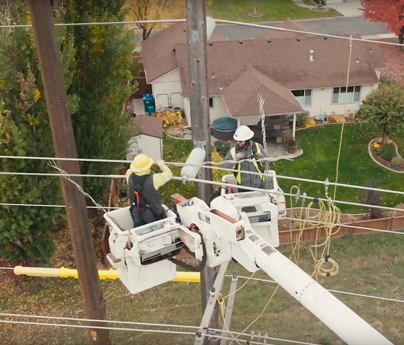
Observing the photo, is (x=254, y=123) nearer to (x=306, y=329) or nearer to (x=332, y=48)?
(x=332, y=48)

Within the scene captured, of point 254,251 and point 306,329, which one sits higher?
point 254,251

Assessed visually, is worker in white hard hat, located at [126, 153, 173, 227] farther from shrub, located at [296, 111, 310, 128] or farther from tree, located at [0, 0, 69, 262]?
shrub, located at [296, 111, 310, 128]

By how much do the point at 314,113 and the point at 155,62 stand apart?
356 inches

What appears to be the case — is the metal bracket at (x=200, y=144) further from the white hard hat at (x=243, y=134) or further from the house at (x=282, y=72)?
the house at (x=282, y=72)

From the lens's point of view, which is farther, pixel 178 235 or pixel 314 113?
pixel 314 113

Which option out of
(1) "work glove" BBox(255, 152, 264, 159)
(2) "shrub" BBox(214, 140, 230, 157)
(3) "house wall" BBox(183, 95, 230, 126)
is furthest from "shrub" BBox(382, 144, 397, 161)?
(1) "work glove" BBox(255, 152, 264, 159)

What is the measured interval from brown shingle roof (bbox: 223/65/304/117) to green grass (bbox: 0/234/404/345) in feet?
31.2

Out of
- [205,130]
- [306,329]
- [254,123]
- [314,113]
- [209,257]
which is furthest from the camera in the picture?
[314,113]

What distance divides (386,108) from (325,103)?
4.47m

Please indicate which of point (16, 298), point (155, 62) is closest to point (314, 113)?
point (155, 62)

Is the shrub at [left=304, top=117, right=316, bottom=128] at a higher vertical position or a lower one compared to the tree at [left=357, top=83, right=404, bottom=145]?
lower

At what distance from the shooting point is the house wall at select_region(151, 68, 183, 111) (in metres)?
28.5

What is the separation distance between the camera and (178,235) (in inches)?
290

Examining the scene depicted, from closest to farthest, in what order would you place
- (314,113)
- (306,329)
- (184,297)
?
1. (306,329)
2. (184,297)
3. (314,113)
